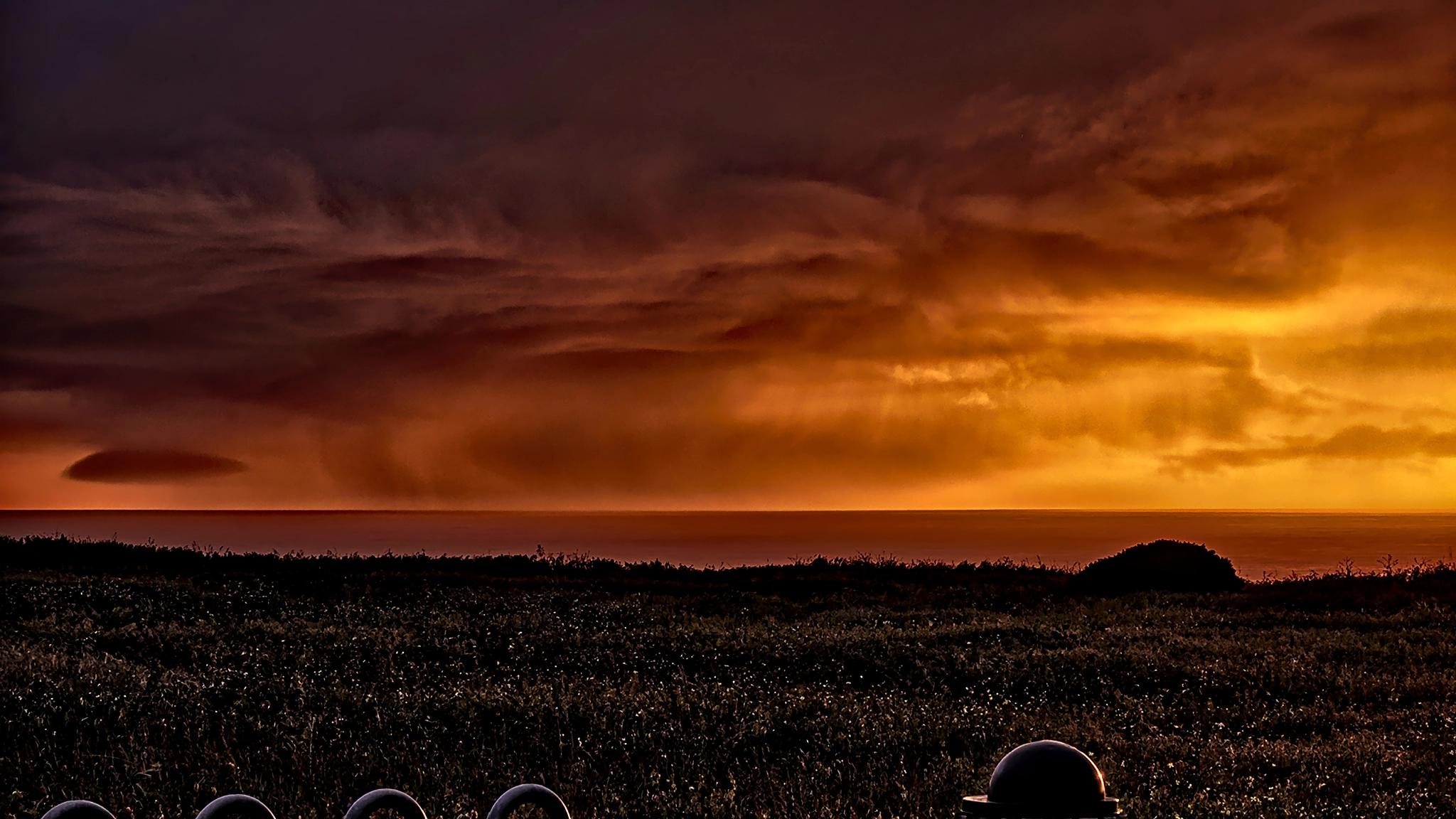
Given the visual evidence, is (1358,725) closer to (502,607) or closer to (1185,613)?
(1185,613)

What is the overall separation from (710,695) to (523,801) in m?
10.8

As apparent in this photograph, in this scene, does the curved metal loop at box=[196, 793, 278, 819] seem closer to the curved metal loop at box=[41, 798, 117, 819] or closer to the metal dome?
the curved metal loop at box=[41, 798, 117, 819]

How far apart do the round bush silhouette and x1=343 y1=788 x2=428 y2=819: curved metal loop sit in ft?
90.8

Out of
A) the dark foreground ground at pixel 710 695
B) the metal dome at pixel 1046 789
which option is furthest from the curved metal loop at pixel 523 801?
the dark foreground ground at pixel 710 695

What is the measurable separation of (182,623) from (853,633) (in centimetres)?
1315

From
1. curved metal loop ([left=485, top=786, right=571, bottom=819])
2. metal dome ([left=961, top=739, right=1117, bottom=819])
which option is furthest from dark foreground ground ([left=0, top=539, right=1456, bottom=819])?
metal dome ([left=961, top=739, right=1117, bottom=819])

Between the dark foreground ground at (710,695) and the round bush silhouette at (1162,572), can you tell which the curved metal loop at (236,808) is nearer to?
the dark foreground ground at (710,695)

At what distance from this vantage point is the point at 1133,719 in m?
13.5

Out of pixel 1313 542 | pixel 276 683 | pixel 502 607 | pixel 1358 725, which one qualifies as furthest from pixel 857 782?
pixel 1313 542

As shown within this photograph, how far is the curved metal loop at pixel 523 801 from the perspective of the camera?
366 centimetres

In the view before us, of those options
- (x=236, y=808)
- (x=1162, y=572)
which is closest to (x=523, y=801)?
(x=236, y=808)

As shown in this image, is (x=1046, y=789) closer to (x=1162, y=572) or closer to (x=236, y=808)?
(x=236, y=808)

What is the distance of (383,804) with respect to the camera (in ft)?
12.6

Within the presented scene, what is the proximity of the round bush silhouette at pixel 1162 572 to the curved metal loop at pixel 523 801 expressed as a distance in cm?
2742
